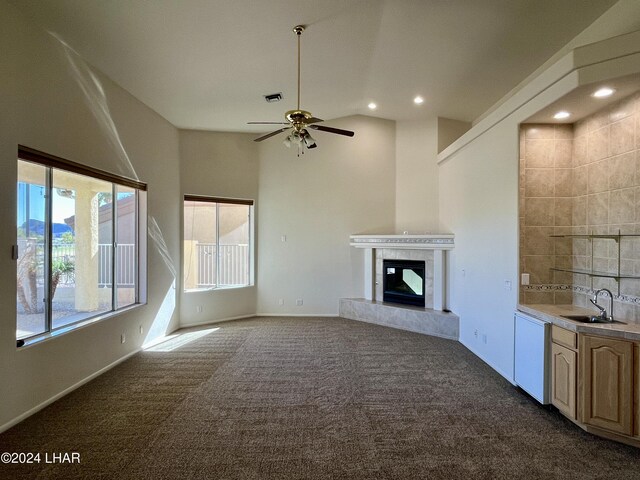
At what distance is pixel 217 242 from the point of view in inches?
250

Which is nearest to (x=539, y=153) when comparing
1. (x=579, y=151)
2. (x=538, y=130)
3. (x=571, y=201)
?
(x=538, y=130)

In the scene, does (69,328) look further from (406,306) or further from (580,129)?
(580,129)

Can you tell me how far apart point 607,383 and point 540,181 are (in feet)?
6.53

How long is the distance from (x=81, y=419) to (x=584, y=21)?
6017 mm

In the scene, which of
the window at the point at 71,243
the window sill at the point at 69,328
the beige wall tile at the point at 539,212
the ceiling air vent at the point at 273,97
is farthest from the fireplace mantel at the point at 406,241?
the window sill at the point at 69,328

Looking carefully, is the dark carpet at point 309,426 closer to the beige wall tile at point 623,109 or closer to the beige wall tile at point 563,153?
the beige wall tile at point 563,153

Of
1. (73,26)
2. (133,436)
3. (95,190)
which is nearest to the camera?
(133,436)

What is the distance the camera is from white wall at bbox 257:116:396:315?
663 cm

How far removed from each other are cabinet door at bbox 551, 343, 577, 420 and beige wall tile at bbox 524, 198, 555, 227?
1.28 metres

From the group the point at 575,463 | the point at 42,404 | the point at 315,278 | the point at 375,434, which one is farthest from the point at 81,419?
the point at 315,278

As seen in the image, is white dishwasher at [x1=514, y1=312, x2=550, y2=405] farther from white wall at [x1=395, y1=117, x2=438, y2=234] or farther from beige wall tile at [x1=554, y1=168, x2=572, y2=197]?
white wall at [x1=395, y1=117, x2=438, y2=234]

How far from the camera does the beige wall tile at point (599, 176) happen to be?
3.14 metres

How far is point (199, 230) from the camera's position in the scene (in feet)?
20.5

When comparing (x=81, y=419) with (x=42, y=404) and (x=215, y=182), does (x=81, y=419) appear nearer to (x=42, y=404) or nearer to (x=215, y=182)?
(x=42, y=404)
